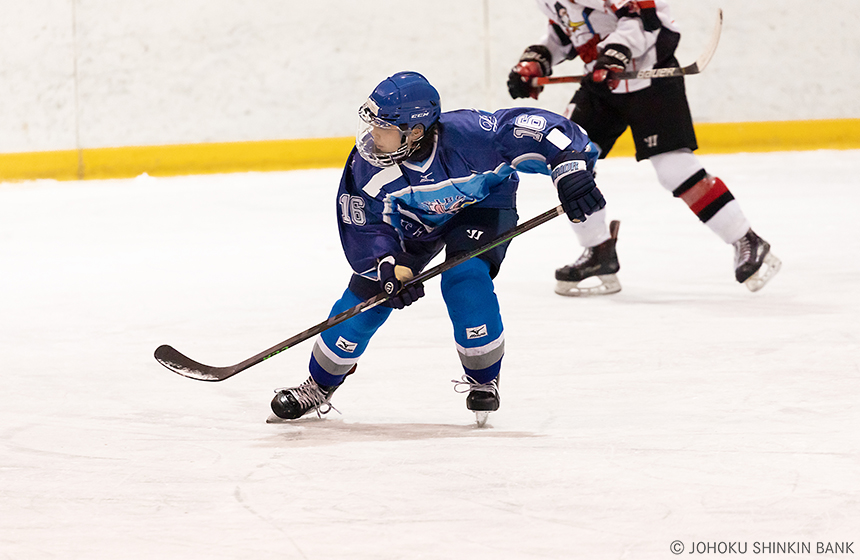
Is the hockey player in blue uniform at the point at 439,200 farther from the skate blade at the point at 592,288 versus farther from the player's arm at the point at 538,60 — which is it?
the player's arm at the point at 538,60

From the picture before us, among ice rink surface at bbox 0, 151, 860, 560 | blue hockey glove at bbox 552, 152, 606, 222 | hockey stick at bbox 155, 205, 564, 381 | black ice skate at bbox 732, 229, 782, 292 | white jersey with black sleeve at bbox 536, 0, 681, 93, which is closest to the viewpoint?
ice rink surface at bbox 0, 151, 860, 560

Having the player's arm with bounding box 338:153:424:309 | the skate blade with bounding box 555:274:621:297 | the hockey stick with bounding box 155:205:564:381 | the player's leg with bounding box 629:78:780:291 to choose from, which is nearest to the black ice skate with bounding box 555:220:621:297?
the skate blade with bounding box 555:274:621:297

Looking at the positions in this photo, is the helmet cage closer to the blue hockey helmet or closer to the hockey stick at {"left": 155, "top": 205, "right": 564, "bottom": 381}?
the blue hockey helmet

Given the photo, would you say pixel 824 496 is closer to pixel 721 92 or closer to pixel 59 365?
pixel 59 365

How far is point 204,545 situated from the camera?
144 centimetres

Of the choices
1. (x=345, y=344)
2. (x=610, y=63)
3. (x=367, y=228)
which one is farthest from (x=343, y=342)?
(x=610, y=63)

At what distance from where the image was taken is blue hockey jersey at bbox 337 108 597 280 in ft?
6.55

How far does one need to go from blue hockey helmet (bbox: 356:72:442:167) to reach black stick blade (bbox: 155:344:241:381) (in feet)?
1.78

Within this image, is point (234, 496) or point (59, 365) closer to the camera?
point (234, 496)

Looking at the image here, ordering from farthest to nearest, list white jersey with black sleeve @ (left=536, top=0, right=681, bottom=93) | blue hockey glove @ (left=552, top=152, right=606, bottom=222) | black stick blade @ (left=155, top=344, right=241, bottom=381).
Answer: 1. white jersey with black sleeve @ (left=536, top=0, right=681, bottom=93)
2. black stick blade @ (left=155, top=344, right=241, bottom=381)
3. blue hockey glove @ (left=552, top=152, right=606, bottom=222)

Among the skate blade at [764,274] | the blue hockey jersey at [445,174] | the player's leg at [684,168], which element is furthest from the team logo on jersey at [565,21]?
→ the blue hockey jersey at [445,174]

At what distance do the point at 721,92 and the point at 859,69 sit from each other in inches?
34.8

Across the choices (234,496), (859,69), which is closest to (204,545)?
(234,496)

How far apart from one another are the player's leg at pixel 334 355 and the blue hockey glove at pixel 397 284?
0.10 m
